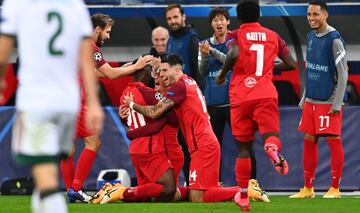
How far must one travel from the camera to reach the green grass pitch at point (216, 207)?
34.4ft

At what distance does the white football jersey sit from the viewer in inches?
240

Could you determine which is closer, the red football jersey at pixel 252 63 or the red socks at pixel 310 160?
the red football jersey at pixel 252 63

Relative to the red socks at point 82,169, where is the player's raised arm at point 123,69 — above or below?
above

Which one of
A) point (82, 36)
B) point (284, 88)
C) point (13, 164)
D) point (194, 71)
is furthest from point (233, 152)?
point (82, 36)

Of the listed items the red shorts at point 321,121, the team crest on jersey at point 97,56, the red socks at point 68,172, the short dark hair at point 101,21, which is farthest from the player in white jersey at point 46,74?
the red shorts at point 321,121

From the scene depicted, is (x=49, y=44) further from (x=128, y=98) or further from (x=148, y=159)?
(x=148, y=159)

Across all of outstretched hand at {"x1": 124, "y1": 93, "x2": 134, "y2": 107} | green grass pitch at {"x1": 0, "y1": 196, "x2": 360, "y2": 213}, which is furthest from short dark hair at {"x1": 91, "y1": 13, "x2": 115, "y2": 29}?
green grass pitch at {"x1": 0, "y1": 196, "x2": 360, "y2": 213}

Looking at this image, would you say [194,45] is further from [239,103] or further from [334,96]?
[239,103]

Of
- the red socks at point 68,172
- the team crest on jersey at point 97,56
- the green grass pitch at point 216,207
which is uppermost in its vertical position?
the team crest on jersey at point 97,56

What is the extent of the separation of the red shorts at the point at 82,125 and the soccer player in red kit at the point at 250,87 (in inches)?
78.7

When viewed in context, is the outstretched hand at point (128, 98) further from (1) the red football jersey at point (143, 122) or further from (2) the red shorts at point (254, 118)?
(2) the red shorts at point (254, 118)

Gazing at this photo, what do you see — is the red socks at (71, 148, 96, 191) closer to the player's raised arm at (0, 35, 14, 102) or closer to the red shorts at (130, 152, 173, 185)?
the red shorts at (130, 152, 173, 185)

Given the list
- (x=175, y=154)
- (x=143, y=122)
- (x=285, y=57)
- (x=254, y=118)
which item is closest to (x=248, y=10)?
(x=285, y=57)

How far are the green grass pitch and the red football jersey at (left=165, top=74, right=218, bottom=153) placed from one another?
0.68 m
